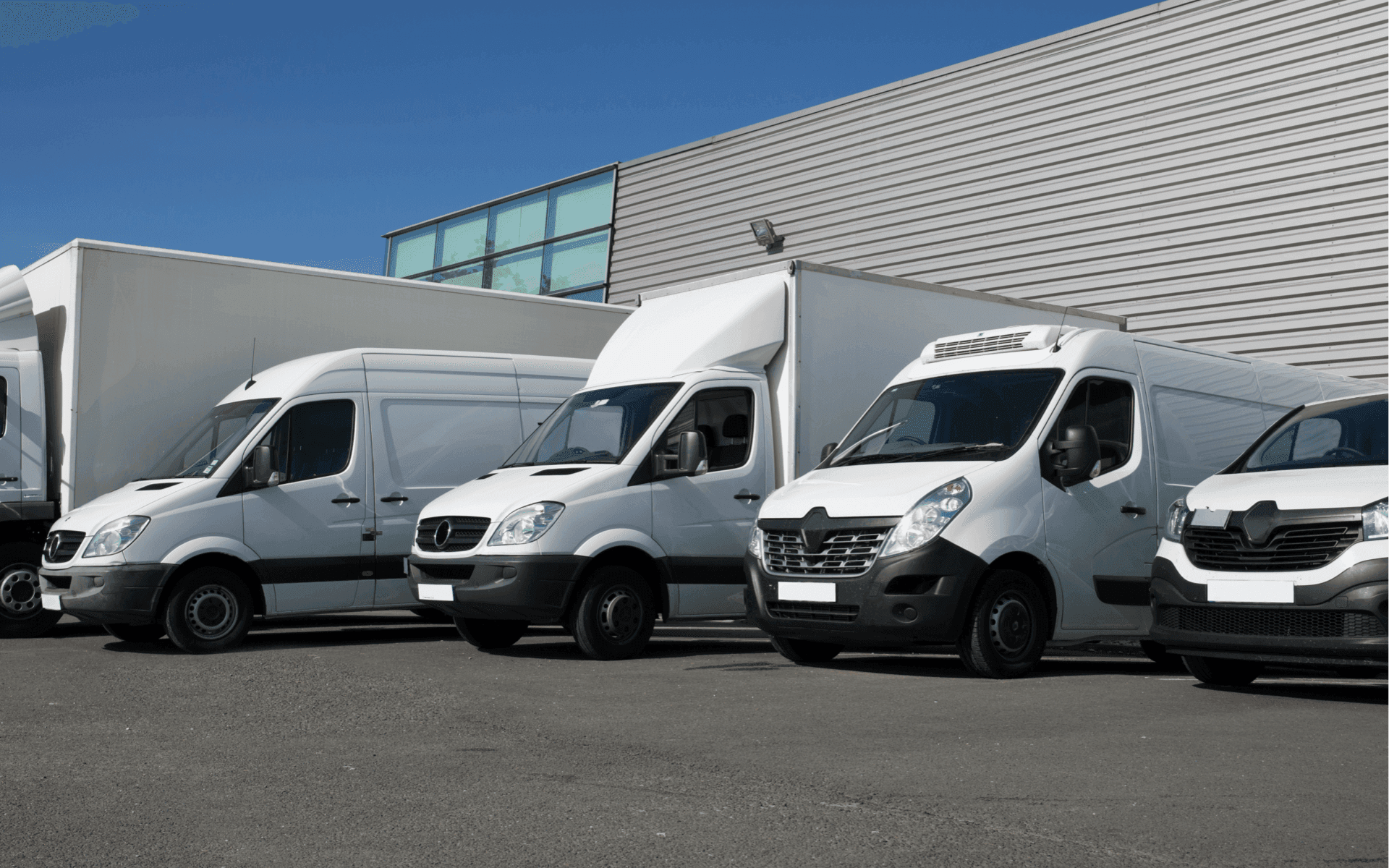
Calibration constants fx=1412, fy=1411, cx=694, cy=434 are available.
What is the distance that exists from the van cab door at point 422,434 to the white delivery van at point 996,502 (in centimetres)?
369

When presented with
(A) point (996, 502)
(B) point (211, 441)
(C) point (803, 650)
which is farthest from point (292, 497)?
(A) point (996, 502)

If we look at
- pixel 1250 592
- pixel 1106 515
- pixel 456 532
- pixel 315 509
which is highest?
pixel 1106 515

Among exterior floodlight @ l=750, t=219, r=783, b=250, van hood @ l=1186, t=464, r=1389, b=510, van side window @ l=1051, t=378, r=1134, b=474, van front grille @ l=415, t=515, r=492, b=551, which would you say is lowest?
van front grille @ l=415, t=515, r=492, b=551

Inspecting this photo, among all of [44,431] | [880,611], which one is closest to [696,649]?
[880,611]

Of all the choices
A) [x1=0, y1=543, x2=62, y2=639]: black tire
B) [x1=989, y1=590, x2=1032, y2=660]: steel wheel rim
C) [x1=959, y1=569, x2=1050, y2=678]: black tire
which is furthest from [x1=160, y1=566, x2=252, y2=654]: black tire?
[x1=989, y1=590, x2=1032, y2=660]: steel wheel rim

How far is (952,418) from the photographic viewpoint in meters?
9.57

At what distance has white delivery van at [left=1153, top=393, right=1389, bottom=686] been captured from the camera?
732 centimetres

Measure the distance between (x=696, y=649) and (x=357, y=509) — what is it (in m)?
3.05

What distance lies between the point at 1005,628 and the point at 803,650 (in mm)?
1602

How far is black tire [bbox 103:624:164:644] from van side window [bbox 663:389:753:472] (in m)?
4.75

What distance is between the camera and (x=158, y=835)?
15.0ft

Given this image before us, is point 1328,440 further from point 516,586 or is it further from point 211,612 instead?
point 211,612

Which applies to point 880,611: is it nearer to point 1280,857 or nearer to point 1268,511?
point 1268,511

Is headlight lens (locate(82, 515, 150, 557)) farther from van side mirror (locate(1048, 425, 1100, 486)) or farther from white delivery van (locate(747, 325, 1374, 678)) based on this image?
van side mirror (locate(1048, 425, 1100, 486))
